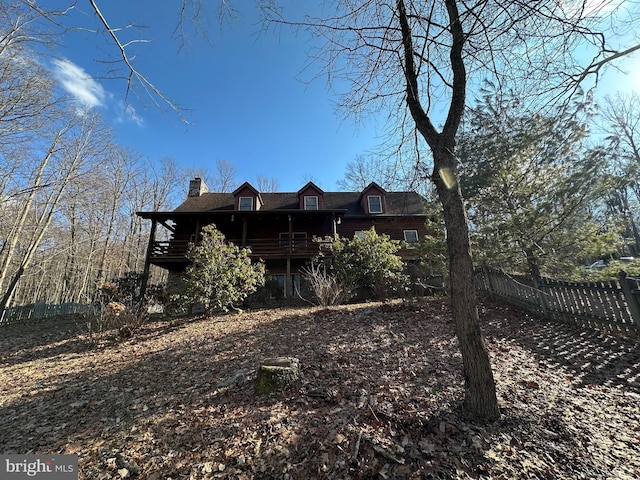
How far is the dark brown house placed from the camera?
1401cm

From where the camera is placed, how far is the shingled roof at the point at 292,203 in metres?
16.5

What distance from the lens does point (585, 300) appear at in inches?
230

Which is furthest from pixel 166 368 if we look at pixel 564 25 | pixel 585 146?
pixel 585 146

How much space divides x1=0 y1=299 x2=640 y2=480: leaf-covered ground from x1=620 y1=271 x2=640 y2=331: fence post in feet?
1.83

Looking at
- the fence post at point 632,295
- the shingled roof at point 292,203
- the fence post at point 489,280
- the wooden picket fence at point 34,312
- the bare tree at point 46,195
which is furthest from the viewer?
the shingled roof at point 292,203

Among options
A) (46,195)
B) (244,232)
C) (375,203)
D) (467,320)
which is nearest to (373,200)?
(375,203)

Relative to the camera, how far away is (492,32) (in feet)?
10.9

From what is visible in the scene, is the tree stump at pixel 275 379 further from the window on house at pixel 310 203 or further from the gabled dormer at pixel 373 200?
the gabled dormer at pixel 373 200

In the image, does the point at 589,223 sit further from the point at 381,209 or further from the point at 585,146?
the point at 381,209

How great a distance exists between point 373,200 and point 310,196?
4.39 metres

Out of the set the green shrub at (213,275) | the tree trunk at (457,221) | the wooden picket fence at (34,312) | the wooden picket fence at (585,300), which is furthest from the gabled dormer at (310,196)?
the tree trunk at (457,221)

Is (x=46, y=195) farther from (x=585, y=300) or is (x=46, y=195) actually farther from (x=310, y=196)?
(x=585, y=300)

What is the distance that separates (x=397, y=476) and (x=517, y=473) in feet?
3.41

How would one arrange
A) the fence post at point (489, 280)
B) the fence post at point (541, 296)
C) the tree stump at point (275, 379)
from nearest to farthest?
the tree stump at point (275, 379) → the fence post at point (541, 296) → the fence post at point (489, 280)
